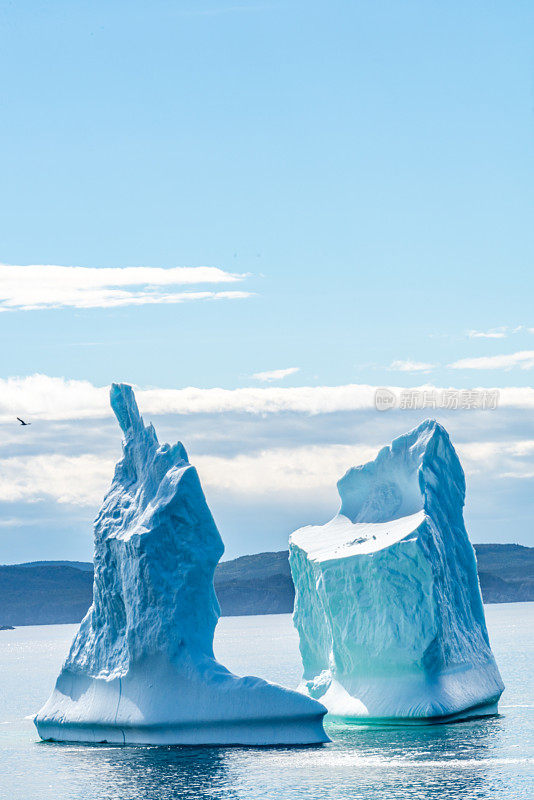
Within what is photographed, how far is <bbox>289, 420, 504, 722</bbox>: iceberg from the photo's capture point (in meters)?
31.1

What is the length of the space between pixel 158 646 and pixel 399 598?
6820mm

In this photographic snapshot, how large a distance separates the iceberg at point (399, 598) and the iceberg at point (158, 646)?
4117mm

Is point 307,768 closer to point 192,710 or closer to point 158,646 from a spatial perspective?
point 192,710

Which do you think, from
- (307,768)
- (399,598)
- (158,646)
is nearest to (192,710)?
(158,646)

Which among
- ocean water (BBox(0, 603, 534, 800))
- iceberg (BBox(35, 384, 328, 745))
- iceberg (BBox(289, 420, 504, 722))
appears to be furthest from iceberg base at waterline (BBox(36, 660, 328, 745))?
iceberg (BBox(289, 420, 504, 722))

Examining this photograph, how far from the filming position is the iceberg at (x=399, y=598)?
3114cm

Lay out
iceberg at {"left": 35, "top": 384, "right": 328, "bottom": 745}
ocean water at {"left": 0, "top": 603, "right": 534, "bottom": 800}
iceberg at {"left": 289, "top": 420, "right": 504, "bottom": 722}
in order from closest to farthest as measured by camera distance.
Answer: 1. ocean water at {"left": 0, "top": 603, "right": 534, "bottom": 800}
2. iceberg at {"left": 35, "top": 384, "right": 328, "bottom": 745}
3. iceberg at {"left": 289, "top": 420, "right": 504, "bottom": 722}

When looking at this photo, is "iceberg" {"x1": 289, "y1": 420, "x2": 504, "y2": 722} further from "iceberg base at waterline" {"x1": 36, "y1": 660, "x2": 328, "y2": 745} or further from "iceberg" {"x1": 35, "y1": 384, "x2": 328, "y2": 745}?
"iceberg" {"x1": 35, "y1": 384, "x2": 328, "y2": 745}

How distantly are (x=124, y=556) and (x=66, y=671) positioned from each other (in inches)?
122

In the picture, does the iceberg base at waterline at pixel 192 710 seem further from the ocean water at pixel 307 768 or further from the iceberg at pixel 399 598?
the iceberg at pixel 399 598

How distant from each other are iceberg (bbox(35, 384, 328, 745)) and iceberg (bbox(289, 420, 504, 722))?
412 cm

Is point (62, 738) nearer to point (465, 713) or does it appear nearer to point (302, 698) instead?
point (302, 698)

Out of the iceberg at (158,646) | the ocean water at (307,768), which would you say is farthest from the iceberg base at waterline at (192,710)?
the ocean water at (307,768)

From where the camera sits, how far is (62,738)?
29.8 metres
